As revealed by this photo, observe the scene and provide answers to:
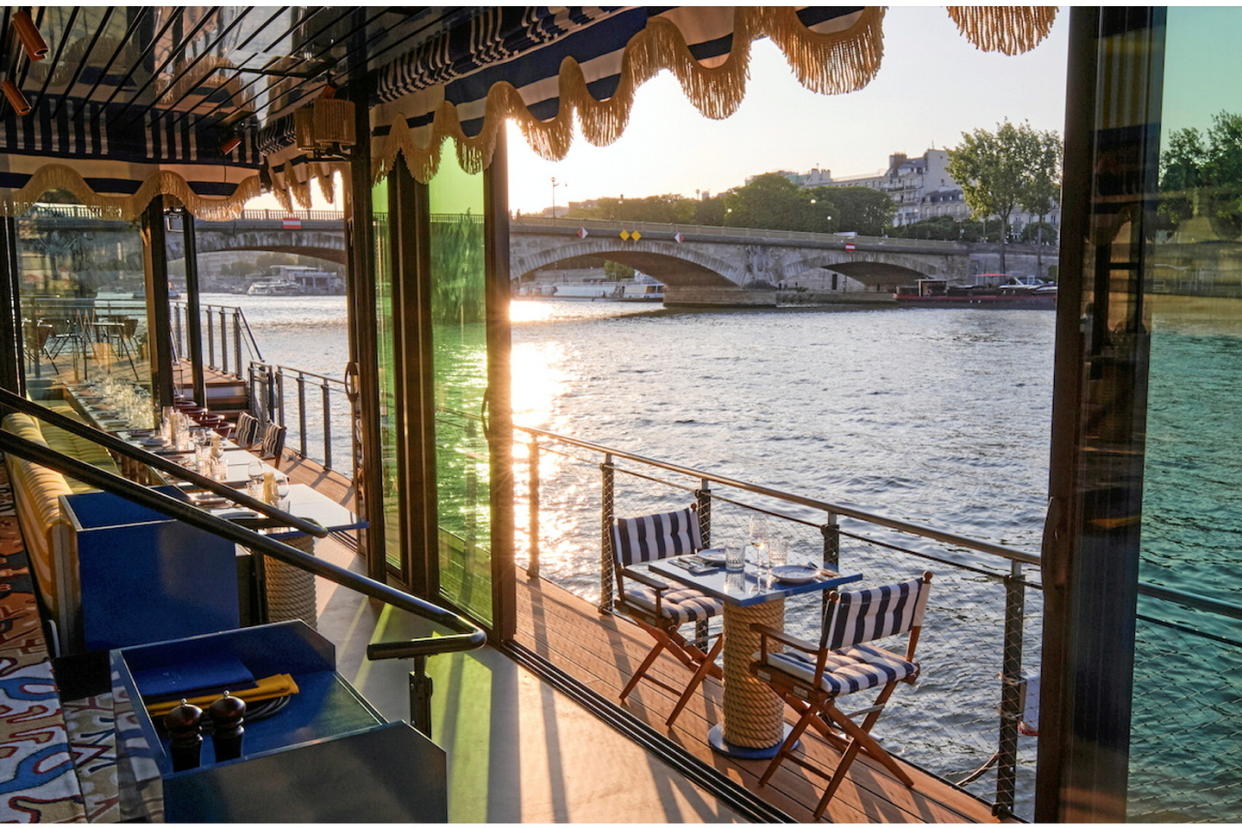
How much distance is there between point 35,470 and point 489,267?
2.24m

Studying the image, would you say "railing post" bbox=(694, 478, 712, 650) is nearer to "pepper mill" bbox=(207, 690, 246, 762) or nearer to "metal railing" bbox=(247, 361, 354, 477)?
"metal railing" bbox=(247, 361, 354, 477)

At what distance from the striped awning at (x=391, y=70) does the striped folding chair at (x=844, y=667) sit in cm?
163

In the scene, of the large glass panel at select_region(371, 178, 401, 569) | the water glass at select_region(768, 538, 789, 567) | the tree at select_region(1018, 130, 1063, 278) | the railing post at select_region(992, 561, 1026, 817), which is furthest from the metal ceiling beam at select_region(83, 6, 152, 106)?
the tree at select_region(1018, 130, 1063, 278)

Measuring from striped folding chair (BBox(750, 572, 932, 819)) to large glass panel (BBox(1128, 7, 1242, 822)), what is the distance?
4.21 ft

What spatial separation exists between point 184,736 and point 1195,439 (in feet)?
6.42


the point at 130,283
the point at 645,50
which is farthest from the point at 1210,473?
the point at 130,283

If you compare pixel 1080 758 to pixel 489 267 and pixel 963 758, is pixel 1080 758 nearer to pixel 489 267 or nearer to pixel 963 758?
pixel 489 267

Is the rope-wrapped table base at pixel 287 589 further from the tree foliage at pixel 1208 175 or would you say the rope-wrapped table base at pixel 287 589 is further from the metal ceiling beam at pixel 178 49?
the tree foliage at pixel 1208 175

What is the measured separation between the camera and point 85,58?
4559 mm

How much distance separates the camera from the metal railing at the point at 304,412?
898cm

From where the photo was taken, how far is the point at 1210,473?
1.91m

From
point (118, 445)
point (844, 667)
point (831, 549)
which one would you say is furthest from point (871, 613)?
point (118, 445)

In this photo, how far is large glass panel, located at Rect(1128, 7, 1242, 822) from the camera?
1860 millimetres

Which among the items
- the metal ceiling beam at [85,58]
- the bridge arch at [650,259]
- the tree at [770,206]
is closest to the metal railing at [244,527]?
the metal ceiling beam at [85,58]
